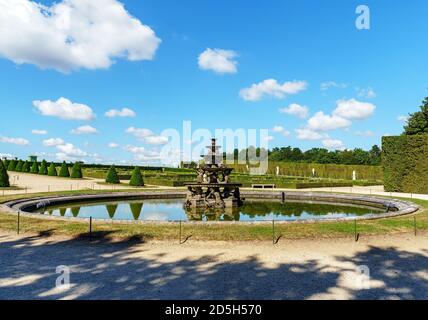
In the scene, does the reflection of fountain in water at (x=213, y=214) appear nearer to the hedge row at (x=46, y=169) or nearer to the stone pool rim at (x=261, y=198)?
the stone pool rim at (x=261, y=198)

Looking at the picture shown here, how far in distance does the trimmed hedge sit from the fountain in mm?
17680

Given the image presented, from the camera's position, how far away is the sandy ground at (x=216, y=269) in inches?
292

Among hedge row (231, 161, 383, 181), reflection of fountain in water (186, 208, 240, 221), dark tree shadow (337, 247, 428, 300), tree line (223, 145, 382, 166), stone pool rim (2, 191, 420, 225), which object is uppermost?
tree line (223, 145, 382, 166)

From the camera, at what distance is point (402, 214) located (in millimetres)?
18469

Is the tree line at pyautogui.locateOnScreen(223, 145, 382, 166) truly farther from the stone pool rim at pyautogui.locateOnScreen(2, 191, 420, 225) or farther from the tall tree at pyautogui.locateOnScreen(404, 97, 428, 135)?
the stone pool rim at pyautogui.locateOnScreen(2, 191, 420, 225)

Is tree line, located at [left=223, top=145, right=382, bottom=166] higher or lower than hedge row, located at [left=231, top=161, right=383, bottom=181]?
higher

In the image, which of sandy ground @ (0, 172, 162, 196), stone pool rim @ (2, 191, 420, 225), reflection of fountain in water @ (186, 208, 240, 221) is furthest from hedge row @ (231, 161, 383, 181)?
reflection of fountain in water @ (186, 208, 240, 221)

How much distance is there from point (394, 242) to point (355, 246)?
1.77 metres

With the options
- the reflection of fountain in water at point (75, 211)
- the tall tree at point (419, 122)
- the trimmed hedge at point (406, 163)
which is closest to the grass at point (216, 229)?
the reflection of fountain in water at point (75, 211)

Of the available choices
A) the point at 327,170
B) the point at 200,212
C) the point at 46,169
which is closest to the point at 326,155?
the point at 327,170

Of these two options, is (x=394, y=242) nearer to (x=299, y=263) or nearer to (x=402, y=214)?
(x=299, y=263)

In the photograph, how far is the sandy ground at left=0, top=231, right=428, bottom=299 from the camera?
742 cm
